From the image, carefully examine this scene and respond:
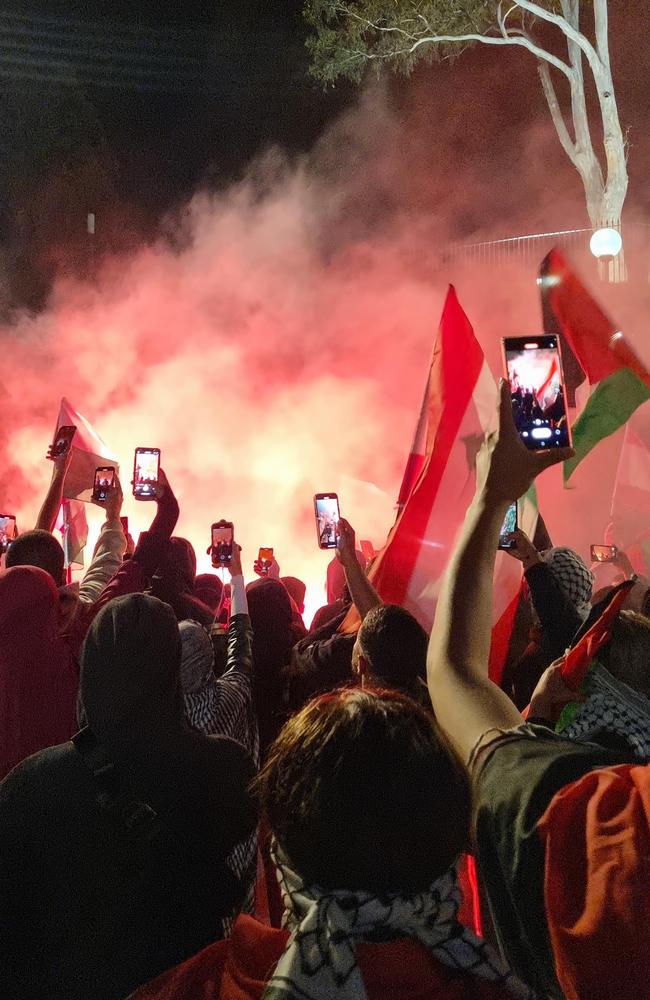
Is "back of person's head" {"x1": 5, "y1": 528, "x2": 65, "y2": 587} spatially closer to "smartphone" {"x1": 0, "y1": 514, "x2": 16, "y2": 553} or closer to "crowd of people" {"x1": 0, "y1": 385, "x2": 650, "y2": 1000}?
"crowd of people" {"x1": 0, "y1": 385, "x2": 650, "y2": 1000}

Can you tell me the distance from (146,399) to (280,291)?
2695 mm

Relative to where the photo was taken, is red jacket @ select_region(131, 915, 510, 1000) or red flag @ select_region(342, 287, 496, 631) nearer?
red jacket @ select_region(131, 915, 510, 1000)

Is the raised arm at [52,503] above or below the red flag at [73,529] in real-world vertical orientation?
above

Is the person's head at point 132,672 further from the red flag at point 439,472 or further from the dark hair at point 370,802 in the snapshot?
the red flag at point 439,472

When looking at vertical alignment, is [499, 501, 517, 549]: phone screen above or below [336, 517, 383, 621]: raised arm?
Result: above

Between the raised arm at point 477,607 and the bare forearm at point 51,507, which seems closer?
the raised arm at point 477,607

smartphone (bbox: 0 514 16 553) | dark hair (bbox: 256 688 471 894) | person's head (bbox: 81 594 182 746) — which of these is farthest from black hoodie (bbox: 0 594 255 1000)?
smartphone (bbox: 0 514 16 553)

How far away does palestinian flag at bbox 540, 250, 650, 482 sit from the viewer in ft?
12.6

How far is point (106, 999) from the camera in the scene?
1.33 metres

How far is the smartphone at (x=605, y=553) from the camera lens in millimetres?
4727

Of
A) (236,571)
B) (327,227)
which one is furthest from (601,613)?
(327,227)

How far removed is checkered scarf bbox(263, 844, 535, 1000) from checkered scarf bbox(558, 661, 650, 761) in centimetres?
68

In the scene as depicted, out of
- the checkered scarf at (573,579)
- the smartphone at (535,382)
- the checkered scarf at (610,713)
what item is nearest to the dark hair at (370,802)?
the checkered scarf at (610,713)

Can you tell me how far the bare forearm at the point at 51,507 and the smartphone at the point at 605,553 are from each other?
10.0 ft
